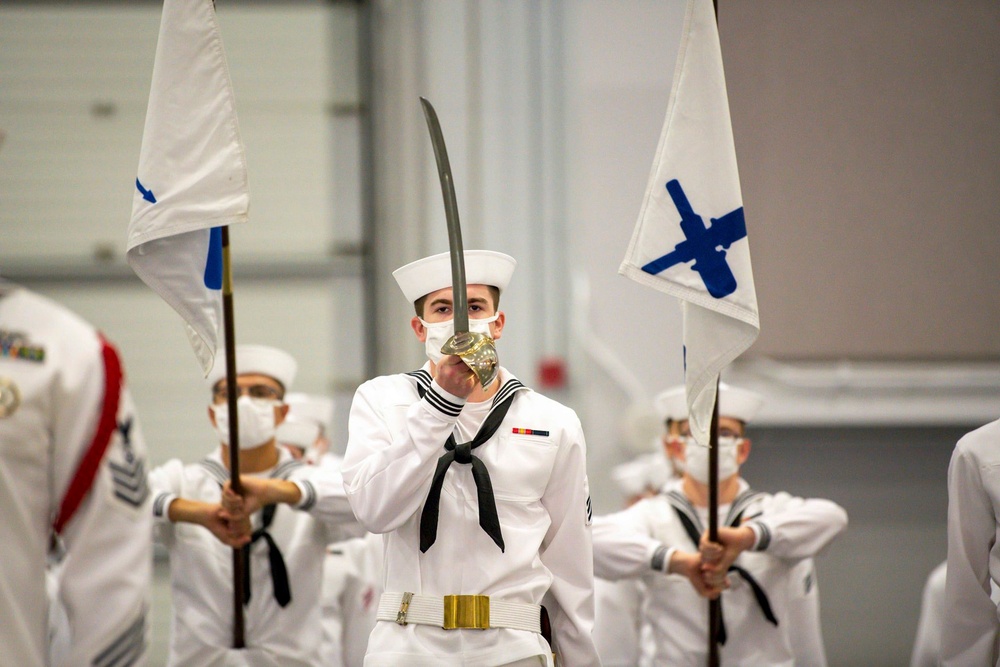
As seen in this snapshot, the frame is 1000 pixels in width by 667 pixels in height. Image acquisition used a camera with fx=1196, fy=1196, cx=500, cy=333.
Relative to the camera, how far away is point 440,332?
306 centimetres

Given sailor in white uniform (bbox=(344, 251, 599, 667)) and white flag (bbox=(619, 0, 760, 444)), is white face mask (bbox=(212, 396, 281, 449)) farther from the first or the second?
white flag (bbox=(619, 0, 760, 444))

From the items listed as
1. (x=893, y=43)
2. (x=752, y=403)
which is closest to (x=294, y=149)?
(x=893, y=43)

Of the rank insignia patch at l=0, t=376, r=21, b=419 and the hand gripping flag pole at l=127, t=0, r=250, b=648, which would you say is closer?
the rank insignia patch at l=0, t=376, r=21, b=419

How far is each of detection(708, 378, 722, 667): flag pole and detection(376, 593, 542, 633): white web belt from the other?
1.01 m

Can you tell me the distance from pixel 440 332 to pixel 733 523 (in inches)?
67.7

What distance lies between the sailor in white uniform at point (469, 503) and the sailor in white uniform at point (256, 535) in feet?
3.35

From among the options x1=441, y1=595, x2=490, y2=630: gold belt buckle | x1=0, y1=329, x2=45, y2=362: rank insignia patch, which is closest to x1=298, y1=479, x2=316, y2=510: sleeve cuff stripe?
x1=441, y1=595, x2=490, y2=630: gold belt buckle

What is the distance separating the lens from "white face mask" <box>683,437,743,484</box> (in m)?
4.32

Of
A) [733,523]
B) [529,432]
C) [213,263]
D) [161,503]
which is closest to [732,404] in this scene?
[733,523]

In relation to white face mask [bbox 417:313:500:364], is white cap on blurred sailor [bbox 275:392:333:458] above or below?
below

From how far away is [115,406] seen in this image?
7.91 feet

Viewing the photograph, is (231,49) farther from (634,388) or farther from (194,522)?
(194,522)

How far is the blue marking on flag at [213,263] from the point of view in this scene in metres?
3.74

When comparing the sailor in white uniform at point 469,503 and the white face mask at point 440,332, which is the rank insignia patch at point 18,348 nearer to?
the sailor in white uniform at point 469,503
